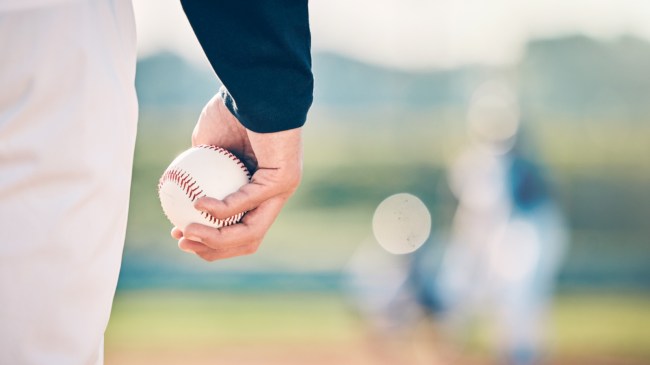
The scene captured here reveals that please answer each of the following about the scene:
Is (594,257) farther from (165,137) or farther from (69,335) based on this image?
(69,335)

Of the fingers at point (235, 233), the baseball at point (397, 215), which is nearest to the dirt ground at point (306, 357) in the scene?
the baseball at point (397, 215)

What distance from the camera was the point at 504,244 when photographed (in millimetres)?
7141

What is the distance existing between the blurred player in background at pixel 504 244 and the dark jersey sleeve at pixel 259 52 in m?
5.48

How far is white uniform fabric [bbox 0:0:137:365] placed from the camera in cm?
130

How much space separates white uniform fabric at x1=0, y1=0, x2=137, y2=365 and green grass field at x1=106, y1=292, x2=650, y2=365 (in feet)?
21.4

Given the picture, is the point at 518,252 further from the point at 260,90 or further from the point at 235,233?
the point at 260,90

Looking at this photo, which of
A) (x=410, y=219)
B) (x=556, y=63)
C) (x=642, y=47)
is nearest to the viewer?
(x=410, y=219)

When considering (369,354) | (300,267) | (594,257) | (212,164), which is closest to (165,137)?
(300,267)

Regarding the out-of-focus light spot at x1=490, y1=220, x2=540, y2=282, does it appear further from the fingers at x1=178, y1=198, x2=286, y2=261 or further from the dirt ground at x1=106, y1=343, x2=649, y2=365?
the fingers at x1=178, y1=198, x2=286, y2=261

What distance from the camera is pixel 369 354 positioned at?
888cm

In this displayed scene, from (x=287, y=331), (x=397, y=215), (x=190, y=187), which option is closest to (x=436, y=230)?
(x=397, y=215)

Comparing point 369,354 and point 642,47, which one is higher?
point 642,47

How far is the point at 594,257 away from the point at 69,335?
54.0 ft

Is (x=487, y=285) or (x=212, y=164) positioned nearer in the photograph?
(x=212, y=164)
